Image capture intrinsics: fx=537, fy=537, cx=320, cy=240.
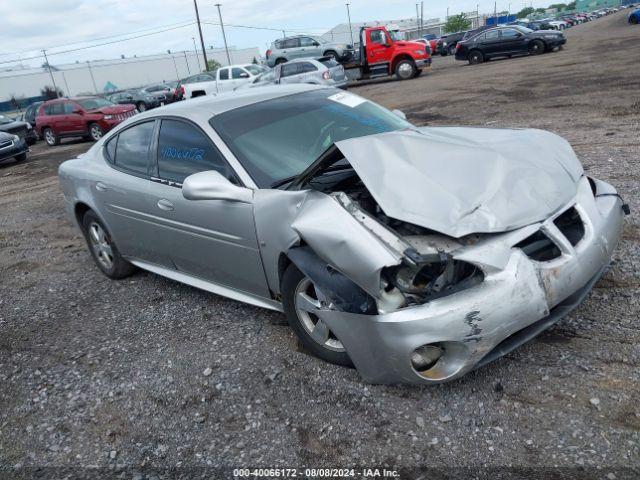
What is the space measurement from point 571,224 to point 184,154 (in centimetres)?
255

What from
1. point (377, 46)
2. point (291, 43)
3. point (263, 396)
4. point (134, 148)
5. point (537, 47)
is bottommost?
point (537, 47)

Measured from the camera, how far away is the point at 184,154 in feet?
12.5

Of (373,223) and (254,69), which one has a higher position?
(373,223)

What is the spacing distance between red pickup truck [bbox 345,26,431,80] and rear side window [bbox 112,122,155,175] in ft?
67.7

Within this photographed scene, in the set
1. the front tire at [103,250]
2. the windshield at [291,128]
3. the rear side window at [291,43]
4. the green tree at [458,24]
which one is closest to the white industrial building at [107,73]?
the green tree at [458,24]

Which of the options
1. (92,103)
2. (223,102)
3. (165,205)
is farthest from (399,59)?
(165,205)

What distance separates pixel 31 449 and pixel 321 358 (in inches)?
63.9

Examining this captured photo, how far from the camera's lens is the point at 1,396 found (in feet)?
11.2

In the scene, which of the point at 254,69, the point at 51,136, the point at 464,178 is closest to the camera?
the point at 464,178

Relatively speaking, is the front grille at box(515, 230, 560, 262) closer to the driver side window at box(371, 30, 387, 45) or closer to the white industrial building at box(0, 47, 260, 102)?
the driver side window at box(371, 30, 387, 45)

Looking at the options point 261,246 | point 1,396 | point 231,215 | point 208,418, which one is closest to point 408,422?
point 208,418

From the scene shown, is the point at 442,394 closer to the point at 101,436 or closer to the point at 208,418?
the point at 208,418

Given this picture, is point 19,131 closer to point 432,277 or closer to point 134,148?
point 134,148

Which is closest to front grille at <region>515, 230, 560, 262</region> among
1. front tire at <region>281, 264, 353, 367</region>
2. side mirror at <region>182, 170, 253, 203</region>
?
front tire at <region>281, 264, 353, 367</region>
